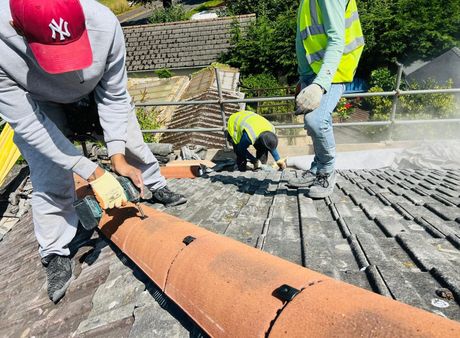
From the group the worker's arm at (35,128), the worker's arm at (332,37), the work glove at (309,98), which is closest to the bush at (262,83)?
the worker's arm at (332,37)

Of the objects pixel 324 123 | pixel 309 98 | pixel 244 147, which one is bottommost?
pixel 244 147

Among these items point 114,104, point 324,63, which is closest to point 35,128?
point 114,104

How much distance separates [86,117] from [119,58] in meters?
0.58

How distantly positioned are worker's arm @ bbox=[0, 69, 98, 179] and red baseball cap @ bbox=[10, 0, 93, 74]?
35cm

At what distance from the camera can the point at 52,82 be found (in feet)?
6.73

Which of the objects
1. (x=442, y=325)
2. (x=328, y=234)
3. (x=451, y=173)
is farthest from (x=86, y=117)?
(x=451, y=173)

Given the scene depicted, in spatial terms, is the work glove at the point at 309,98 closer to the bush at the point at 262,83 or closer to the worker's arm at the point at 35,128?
the worker's arm at the point at 35,128

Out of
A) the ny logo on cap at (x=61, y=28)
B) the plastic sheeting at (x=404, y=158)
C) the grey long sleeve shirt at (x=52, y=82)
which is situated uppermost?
the ny logo on cap at (x=61, y=28)

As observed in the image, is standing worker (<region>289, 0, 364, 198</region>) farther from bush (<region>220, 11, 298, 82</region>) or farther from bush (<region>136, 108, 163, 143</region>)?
bush (<region>220, 11, 298, 82</region>)

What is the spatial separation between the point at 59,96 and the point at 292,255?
180 centimetres

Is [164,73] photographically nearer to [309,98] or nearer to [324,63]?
[324,63]

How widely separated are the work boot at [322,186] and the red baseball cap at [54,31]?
2113 millimetres

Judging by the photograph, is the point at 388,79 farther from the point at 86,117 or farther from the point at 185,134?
the point at 86,117

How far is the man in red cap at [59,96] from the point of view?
170 cm
